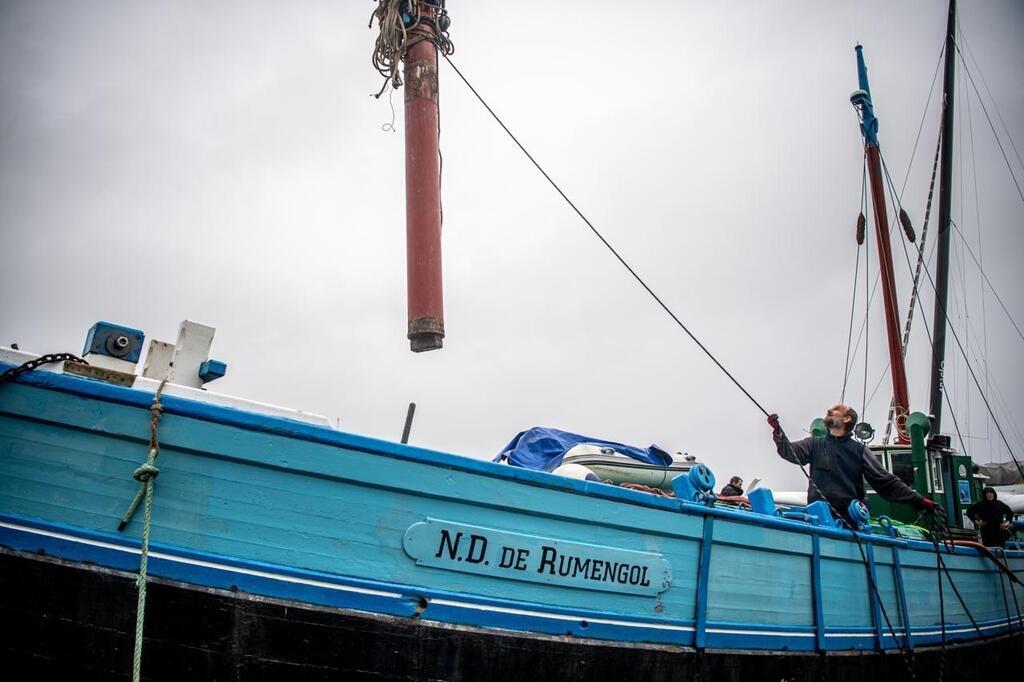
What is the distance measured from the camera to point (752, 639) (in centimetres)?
507

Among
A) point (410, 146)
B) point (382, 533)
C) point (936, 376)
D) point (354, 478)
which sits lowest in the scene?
point (382, 533)

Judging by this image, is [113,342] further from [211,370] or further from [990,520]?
[990,520]

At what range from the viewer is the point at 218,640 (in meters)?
3.34

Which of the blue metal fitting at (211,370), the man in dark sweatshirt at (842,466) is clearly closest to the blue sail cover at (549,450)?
the man in dark sweatshirt at (842,466)

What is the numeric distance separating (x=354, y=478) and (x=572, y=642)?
6.08 ft

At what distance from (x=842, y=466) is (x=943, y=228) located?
1548cm

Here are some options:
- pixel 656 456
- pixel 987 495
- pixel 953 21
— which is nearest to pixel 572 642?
pixel 656 456

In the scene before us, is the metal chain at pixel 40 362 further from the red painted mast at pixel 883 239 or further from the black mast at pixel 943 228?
the black mast at pixel 943 228

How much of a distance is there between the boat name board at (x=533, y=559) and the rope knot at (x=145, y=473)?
1.39m

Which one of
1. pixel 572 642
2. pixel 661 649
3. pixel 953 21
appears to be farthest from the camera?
pixel 953 21

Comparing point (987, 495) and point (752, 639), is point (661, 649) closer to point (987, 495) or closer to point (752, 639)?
point (752, 639)

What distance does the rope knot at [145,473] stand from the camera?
3.24 meters

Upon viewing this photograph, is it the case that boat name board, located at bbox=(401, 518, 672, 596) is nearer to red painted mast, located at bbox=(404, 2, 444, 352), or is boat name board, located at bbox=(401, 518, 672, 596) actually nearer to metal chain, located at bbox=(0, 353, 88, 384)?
red painted mast, located at bbox=(404, 2, 444, 352)

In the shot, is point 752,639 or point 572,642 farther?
point 752,639
